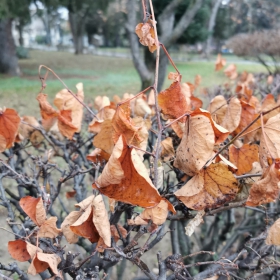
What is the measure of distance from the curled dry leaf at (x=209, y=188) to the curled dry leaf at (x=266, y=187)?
0.34ft

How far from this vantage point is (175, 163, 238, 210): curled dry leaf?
2.75ft

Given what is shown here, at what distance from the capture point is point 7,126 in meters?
1.10

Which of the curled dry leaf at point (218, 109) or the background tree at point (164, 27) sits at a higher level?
the background tree at point (164, 27)

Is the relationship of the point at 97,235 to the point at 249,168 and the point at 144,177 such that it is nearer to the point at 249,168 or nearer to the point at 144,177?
the point at 144,177

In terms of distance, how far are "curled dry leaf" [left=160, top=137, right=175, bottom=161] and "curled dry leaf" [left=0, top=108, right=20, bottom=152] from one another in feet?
1.55

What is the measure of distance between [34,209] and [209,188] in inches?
18.7

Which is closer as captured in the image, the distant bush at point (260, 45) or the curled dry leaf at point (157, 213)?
the curled dry leaf at point (157, 213)

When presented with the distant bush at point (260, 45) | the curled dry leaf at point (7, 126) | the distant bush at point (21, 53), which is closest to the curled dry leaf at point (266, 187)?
the curled dry leaf at point (7, 126)

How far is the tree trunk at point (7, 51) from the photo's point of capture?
12977 mm

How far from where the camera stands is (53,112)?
4.34ft

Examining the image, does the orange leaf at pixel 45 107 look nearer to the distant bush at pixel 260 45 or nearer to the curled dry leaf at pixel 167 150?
the curled dry leaf at pixel 167 150

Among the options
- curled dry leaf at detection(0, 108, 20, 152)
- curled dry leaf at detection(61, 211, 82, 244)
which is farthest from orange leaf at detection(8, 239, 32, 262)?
curled dry leaf at detection(0, 108, 20, 152)

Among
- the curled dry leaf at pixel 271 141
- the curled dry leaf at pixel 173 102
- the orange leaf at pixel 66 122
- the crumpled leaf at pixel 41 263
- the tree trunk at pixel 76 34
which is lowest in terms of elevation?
the crumpled leaf at pixel 41 263

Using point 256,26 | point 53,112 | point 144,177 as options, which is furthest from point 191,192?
point 256,26
